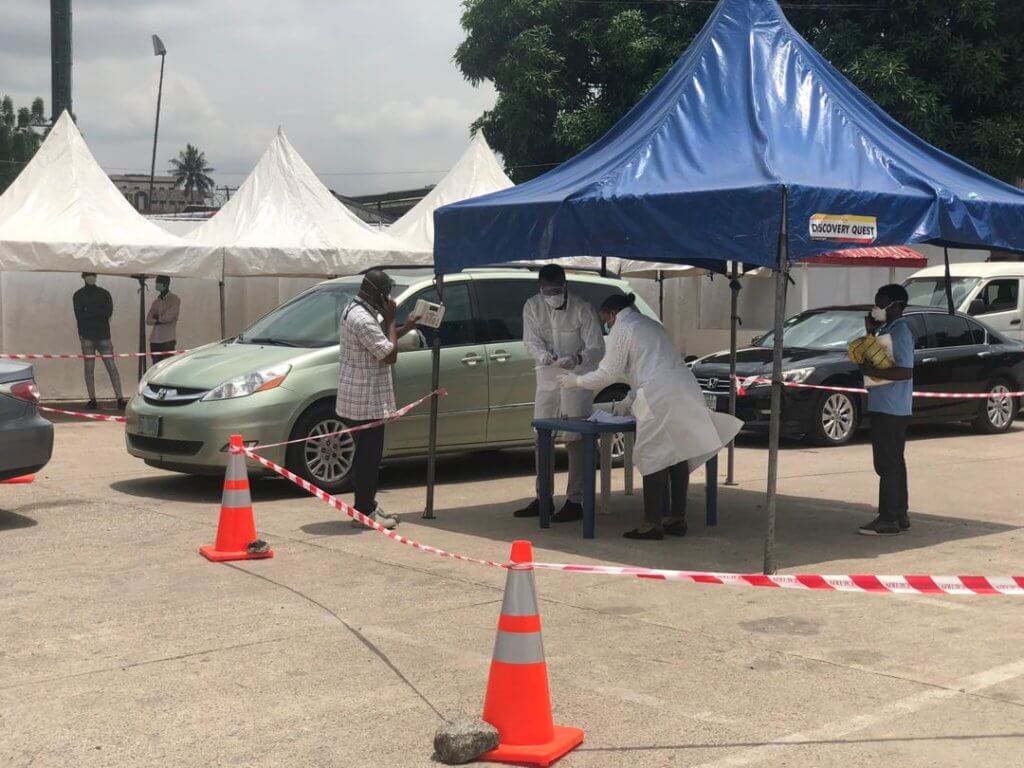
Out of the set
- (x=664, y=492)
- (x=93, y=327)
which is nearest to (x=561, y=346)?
(x=664, y=492)

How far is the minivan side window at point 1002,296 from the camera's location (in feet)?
63.7

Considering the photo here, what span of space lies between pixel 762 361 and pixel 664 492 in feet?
20.9

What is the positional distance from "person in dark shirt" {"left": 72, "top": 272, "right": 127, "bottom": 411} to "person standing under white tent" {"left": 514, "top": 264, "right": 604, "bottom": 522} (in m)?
10.1

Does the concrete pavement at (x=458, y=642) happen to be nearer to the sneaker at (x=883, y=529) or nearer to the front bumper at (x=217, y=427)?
the sneaker at (x=883, y=529)

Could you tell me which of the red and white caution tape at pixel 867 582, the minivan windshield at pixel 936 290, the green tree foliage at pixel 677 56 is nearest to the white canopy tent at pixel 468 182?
the green tree foliage at pixel 677 56

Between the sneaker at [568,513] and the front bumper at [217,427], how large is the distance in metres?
2.33

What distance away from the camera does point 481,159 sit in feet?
72.9

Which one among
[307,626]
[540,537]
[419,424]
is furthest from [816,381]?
[307,626]

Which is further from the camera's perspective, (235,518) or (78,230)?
(78,230)

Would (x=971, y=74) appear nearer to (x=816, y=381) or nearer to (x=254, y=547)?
(x=816, y=381)

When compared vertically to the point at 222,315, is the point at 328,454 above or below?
below

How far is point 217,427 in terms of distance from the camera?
10383 mm

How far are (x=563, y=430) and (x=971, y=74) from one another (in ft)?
53.3

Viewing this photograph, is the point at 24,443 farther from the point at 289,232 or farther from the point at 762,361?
the point at 289,232
